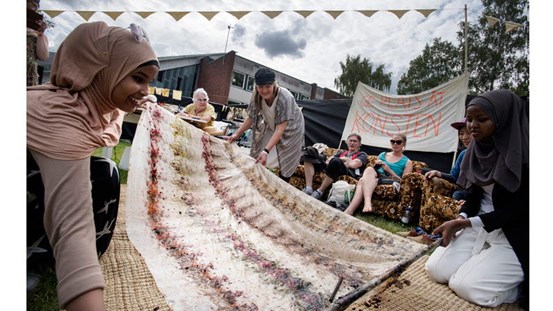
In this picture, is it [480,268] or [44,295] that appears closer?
[44,295]

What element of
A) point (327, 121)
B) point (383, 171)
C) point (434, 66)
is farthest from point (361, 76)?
point (383, 171)

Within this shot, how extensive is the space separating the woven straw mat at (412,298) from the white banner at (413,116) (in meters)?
3.71

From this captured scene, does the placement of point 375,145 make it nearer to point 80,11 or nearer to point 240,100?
point 80,11

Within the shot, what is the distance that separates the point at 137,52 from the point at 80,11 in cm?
491

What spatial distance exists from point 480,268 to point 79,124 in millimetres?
2149

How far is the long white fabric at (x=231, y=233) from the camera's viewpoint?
1326 mm

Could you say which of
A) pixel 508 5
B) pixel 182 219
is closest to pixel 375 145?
pixel 182 219

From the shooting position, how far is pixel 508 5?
1131cm

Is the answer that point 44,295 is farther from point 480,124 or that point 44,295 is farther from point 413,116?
point 413,116

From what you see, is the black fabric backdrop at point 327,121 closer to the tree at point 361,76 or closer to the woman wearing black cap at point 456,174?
the woman wearing black cap at point 456,174

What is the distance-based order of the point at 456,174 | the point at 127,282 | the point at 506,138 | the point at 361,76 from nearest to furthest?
1. the point at 127,282
2. the point at 506,138
3. the point at 456,174
4. the point at 361,76

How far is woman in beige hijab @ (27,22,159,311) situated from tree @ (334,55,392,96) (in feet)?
81.4

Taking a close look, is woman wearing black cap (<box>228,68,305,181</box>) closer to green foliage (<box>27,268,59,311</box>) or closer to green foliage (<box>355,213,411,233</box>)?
green foliage (<box>355,213,411,233</box>)

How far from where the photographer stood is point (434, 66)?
56.4ft
